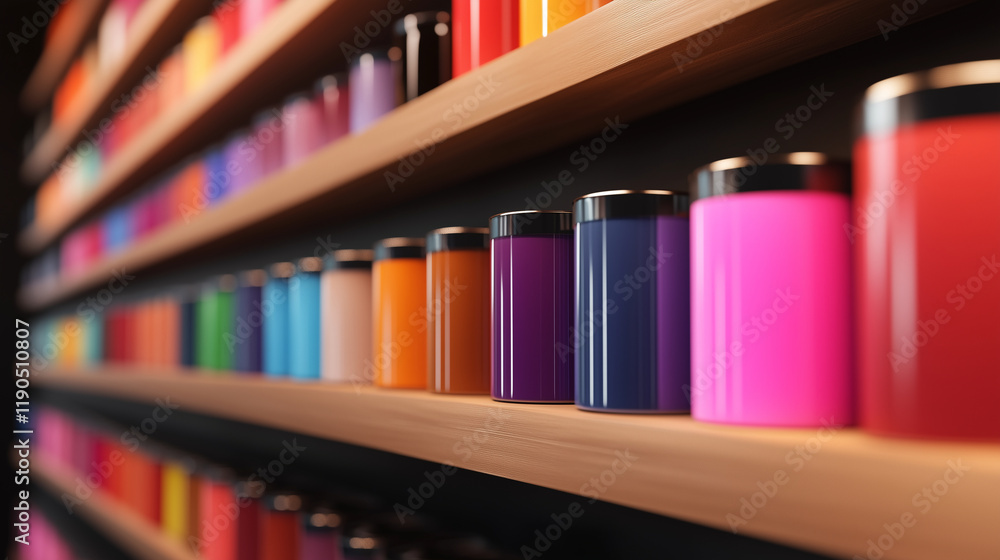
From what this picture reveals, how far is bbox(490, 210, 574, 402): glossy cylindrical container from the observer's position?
80cm

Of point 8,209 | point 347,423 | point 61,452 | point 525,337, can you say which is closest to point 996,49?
point 525,337

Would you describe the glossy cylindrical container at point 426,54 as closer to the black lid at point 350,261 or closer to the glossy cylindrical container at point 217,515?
the black lid at point 350,261

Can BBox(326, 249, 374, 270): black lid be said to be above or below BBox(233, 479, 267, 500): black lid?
above

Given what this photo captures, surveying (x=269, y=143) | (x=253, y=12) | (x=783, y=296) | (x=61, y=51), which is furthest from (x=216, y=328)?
(x=61, y=51)

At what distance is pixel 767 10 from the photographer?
581mm

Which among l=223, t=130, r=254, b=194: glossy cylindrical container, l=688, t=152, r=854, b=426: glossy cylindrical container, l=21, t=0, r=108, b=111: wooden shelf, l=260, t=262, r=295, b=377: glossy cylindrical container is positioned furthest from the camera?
l=21, t=0, r=108, b=111: wooden shelf

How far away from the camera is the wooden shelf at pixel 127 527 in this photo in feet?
5.84

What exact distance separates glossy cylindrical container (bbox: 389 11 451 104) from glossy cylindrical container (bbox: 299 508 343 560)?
66 centimetres

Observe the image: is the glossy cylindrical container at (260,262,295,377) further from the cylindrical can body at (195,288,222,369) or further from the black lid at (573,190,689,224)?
the black lid at (573,190,689,224)

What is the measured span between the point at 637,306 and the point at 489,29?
16.2 inches

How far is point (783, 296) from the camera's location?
1.77ft

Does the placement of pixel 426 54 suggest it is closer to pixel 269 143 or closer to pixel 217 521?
pixel 269 143

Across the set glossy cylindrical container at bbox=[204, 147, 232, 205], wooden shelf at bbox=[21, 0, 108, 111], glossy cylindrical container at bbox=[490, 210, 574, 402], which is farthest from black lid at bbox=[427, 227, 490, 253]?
wooden shelf at bbox=[21, 0, 108, 111]

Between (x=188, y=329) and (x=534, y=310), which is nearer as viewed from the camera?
(x=534, y=310)
